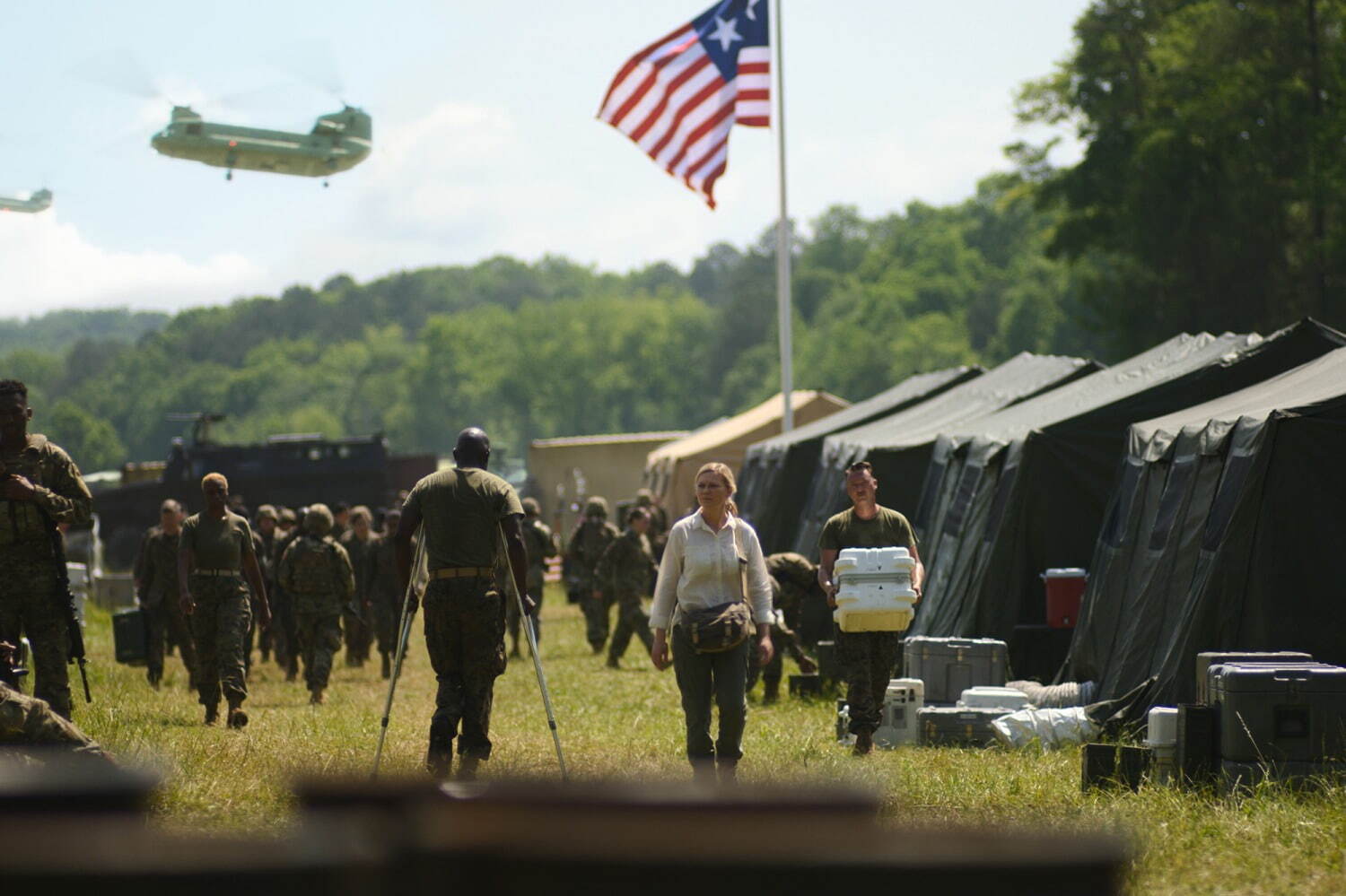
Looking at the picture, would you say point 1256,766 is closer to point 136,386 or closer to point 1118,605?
point 1118,605

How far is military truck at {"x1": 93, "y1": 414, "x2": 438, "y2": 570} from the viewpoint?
3325 centimetres

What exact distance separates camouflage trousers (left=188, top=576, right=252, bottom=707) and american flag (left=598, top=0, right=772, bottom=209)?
445 inches

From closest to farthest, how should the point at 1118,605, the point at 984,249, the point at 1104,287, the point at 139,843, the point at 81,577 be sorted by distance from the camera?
1. the point at 139,843
2. the point at 1118,605
3. the point at 81,577
4. the point at 1104,287
5. the point at 984,249

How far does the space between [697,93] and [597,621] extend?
24.6 ft

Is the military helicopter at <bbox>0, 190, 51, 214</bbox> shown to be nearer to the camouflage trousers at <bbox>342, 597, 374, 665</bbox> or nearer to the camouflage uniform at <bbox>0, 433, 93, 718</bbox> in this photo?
the camouflage trousers at <bbox>342, 597, 374, 665</bbox>

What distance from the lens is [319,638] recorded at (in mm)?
15164

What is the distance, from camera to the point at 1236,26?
3653 centimetres

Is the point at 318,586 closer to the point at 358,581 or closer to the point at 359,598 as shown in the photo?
the point at 358,581

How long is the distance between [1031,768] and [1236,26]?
1209 inches

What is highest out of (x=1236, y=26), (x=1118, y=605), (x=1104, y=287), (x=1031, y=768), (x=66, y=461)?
(x=1236, y=26)

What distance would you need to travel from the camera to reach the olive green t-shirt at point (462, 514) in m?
9.03

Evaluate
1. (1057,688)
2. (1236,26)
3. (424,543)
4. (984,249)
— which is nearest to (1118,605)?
(1057,688)

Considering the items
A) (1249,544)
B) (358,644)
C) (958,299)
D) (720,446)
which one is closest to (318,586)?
(358,644)

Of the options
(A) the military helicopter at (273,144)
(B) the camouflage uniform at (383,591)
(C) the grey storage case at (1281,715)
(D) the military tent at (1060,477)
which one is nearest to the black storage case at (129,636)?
(B) the camouflage uniform at (383,591)
